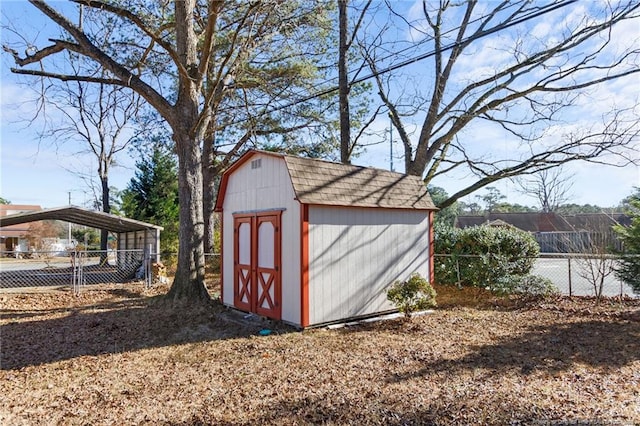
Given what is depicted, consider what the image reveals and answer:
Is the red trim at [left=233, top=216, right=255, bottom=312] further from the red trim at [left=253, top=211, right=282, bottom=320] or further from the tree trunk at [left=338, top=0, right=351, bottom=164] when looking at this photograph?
the tree trunk at [left=338, top=0, right=351, bottom=164]

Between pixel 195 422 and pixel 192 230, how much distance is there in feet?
20.0

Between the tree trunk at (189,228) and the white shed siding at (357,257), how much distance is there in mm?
3444

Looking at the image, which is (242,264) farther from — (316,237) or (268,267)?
(316,237)

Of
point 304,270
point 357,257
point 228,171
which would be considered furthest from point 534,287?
point 228,171

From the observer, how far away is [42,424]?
10.7 ft

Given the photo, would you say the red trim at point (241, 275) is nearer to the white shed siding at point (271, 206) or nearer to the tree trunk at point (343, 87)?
the white shed siding at point (271, 206)

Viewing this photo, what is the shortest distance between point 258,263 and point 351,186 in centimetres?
233

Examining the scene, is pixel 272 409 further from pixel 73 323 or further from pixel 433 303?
pixel 73 323

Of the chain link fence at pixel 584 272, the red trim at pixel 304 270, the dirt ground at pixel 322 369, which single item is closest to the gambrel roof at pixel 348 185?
the red trim at pixel 304 270

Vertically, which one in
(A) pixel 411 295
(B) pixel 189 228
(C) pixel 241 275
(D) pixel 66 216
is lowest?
(A) pixel 411 295

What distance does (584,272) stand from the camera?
353 inches

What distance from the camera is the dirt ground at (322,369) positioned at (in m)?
3.39

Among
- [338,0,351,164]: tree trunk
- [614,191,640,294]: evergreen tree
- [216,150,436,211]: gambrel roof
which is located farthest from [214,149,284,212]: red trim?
[614,191,640,294]: evergreen tree

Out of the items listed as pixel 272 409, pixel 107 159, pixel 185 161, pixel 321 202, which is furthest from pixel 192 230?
pixel 107 159
